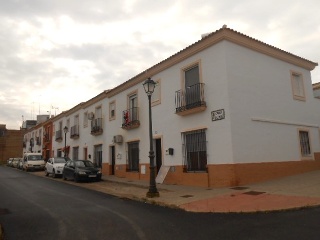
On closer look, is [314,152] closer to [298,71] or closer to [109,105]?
[298,71]

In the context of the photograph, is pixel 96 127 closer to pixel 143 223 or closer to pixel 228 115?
pixel 228 115

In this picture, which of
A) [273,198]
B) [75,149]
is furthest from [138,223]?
[75,149]

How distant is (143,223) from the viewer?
7.07 m

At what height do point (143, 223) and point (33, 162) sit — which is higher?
point (33, 162)

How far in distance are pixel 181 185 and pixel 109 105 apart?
1049 cm

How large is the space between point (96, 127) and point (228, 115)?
45.0 ft

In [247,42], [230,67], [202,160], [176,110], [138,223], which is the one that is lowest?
[138,223]

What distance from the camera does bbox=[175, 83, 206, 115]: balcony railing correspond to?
13.3 meters

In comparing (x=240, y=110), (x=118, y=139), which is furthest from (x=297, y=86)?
(x=118, y=139)

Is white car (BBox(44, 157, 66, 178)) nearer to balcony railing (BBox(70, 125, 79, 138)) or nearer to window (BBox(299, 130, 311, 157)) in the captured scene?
balcony railing (BBox(70, 125, 79, 138))

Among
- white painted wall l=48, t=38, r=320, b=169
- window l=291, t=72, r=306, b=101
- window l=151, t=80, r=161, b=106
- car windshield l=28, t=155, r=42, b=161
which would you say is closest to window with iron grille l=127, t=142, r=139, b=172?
white painted wall l=48, t=38, r=320, b=169

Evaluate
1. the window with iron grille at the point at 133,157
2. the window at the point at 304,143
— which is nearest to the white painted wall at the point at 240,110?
the window at the point at 304,143

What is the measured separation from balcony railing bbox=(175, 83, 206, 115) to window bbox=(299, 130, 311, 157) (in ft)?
20.4

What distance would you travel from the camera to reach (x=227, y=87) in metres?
12.3
